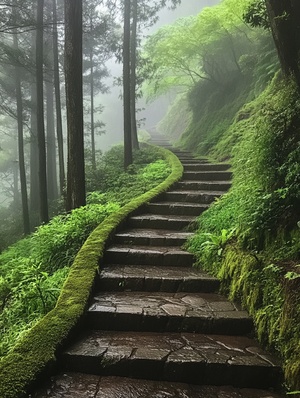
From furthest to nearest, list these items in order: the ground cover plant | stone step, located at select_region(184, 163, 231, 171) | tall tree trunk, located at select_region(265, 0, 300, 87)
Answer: stone step, located at select_region(184, 163, 231, 171) → tall tree trunk, located at select_region(265, 0, 300, 87) → the ground cover plant

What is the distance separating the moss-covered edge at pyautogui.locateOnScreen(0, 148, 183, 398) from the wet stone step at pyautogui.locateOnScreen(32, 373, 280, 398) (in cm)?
22

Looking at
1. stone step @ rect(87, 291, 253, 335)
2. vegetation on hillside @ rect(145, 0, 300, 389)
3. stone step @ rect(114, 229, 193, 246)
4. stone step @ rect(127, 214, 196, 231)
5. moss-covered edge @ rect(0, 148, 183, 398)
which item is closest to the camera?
moss-covered edge @ rect(0, 148, 183, 398)

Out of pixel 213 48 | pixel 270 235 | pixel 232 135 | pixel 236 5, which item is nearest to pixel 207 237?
pixel 270 235

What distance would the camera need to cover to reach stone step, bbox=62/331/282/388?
3.41 m

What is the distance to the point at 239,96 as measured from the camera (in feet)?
51.6

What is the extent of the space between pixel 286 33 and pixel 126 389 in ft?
18.7

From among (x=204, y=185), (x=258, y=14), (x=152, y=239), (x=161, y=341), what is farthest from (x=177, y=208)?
(x=258, y=14)

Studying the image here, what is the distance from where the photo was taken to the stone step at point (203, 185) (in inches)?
363

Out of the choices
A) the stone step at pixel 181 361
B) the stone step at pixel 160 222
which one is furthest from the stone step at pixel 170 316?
the stone step at pixel 160 222

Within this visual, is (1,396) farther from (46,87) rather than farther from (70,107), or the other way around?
(46,87)

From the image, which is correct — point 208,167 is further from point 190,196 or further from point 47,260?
point 47,260

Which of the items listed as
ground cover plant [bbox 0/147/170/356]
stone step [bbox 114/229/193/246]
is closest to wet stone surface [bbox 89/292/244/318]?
ground cover plant [bbox 0/147/170/356]

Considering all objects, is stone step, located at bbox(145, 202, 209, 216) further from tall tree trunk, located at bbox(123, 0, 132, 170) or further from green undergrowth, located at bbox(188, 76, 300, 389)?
tall tree trunk, located at bbox(123, 0, 132, 170)

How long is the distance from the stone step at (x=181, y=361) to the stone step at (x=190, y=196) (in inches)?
185
